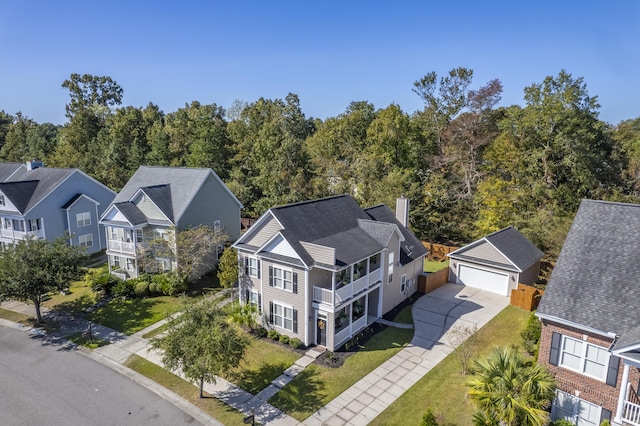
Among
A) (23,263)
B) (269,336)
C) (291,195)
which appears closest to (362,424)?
(269,336)

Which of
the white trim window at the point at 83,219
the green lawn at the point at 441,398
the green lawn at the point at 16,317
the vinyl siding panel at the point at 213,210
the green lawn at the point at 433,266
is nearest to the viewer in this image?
the green lawn at the point at 441,398

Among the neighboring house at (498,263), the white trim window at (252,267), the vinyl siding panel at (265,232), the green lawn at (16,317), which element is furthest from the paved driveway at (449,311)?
the green lawn at (16,317)

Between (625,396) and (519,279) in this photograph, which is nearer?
(625,396)

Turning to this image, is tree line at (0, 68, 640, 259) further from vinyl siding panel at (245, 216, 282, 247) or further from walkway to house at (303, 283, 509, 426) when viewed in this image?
vinyl siding panel at (245, 216, 282, 247)

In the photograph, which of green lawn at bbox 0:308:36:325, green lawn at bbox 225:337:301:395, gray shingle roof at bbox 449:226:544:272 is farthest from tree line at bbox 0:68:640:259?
green lawn at bbox 0:308:36:325

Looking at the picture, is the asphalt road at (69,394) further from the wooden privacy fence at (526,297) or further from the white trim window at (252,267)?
the wooden privacy fence at (526,297)

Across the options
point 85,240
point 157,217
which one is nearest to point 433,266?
point 157,217

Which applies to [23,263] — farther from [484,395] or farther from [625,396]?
[625,396]

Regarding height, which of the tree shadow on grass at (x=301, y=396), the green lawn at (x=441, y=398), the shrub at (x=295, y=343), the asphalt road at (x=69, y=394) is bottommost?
the asphalt road at (x=69, y=394)
